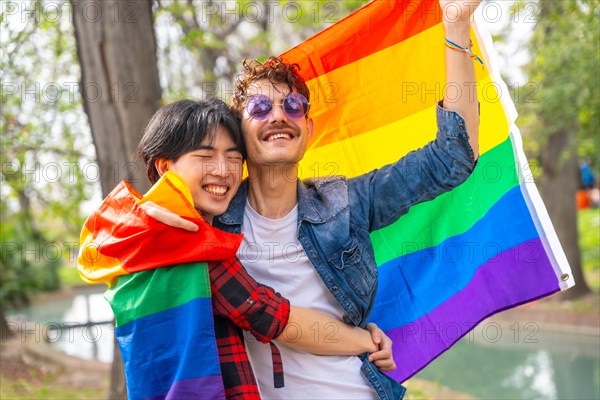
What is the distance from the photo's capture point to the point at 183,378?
→ 6.23 feet

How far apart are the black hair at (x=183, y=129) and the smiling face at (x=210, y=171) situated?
0.02 m

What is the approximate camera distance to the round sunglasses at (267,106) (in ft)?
7.60

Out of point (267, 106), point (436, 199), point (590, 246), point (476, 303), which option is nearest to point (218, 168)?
point (267, 106)

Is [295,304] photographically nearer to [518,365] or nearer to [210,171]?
[210,171]

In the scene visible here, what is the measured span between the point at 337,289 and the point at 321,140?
995mm

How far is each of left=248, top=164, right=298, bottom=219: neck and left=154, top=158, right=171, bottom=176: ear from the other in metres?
0.29

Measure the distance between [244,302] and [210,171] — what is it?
0.47m

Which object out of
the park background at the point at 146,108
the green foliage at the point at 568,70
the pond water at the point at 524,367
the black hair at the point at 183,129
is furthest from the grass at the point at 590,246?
the black hair at the point at 183,129

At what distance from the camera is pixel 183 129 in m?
2.21

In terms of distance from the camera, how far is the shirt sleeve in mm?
1964

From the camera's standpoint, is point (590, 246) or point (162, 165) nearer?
point (162, 165)

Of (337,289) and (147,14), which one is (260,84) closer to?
(337,289)

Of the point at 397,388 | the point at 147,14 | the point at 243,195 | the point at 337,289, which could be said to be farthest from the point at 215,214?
the point at 147,14

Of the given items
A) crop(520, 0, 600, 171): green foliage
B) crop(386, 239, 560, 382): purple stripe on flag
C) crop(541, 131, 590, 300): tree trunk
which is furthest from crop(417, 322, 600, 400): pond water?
crop(386, 239, 560, 382): purple stripe on flag
